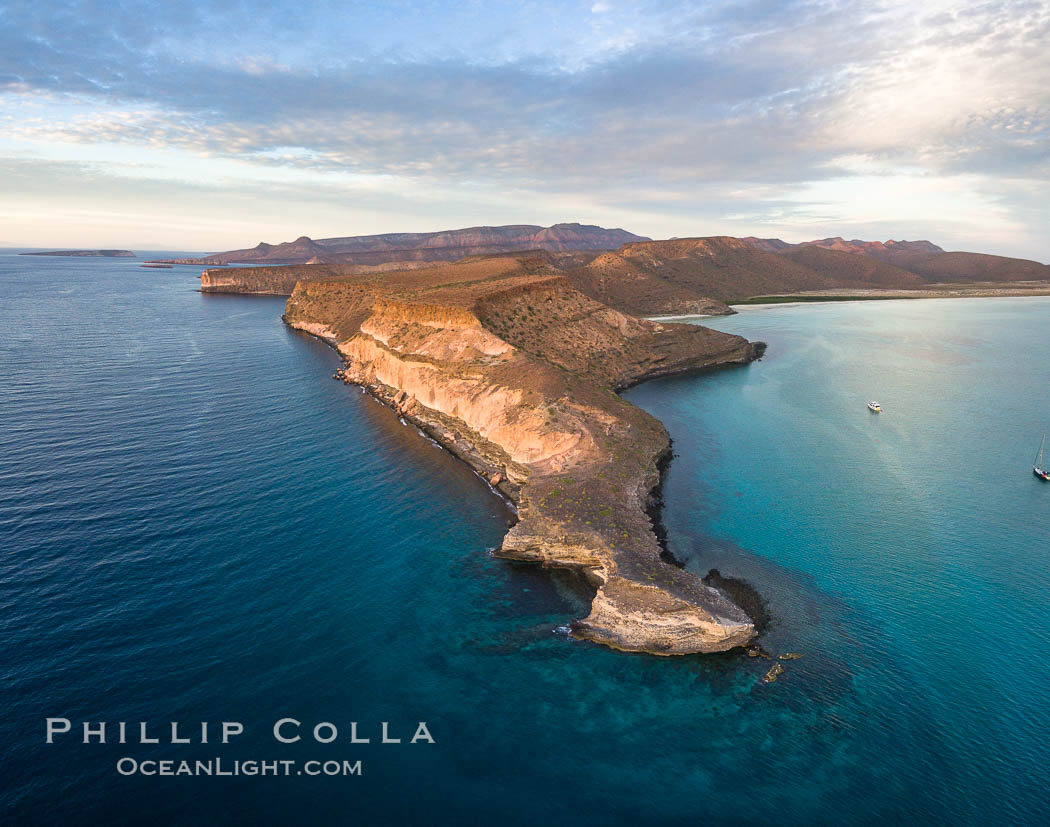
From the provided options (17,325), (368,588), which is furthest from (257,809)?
(17,325)

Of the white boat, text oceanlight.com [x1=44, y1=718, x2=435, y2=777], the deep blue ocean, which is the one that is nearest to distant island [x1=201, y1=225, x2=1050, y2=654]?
the deep blue ocean

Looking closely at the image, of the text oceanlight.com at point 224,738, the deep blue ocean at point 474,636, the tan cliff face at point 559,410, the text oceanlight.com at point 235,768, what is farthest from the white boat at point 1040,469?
the text oceanlight.com at point 235,768

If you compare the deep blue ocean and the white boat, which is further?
the white boat

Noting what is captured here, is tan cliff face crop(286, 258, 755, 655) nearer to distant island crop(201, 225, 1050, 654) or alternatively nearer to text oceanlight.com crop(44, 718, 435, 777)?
distant island crop(201, 225, 1050, 654)

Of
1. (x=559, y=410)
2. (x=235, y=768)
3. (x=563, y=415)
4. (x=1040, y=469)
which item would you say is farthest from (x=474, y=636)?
(x=1040, y=469)

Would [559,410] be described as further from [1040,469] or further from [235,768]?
[1040,469]

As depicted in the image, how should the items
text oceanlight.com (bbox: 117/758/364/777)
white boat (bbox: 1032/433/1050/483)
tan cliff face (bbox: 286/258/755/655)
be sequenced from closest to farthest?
text oceanlight.com (bbox: 117/758/364/777)
tan cliff face (bbox: 286/258/755/655)
white boat (bbox: 1032/433/1050/483)

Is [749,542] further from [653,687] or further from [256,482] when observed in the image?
[256,482]
